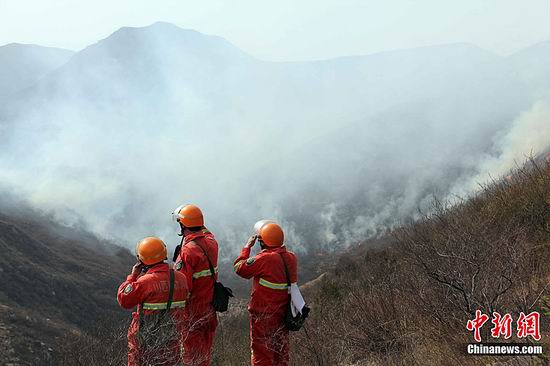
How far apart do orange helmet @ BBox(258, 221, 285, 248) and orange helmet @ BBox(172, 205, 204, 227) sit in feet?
2.21

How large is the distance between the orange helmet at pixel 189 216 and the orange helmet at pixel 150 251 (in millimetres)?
517

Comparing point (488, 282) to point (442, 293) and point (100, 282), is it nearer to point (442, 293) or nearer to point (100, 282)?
point (442, 293)

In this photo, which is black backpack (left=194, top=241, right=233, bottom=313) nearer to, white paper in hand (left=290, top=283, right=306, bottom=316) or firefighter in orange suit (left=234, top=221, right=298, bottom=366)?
firefighter in orange suit (left=234, top=221, right=298, bottom=366)

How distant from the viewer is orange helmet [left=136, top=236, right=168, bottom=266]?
3676mm

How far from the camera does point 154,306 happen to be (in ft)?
11.5

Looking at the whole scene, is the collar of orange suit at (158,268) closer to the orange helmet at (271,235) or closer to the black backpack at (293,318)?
the orange helmet at (271,235)

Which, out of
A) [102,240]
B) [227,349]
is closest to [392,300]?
[227,349]

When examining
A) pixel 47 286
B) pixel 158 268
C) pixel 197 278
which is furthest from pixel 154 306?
pixel 47 286

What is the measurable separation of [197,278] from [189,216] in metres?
0.66

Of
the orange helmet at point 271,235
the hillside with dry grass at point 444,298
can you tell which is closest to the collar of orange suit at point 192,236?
the orange helmet at point 271,235

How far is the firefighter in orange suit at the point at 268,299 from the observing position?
4.23 meters

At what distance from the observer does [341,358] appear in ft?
13.1

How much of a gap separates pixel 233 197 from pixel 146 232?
19.3 m

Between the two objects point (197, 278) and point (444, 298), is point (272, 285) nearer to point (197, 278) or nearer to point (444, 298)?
point (197, 278)
